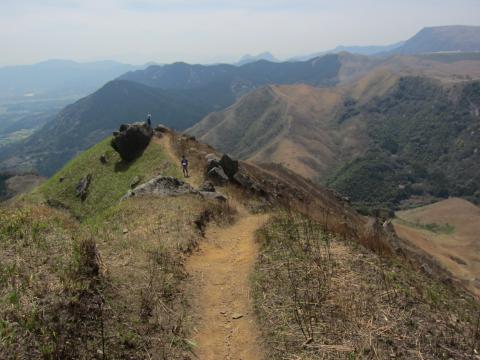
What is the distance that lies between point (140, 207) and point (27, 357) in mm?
13202

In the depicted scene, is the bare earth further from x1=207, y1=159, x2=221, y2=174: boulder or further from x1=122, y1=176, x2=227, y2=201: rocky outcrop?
x1=122, y1=176, x2=227, y2=201: rocky outcrop

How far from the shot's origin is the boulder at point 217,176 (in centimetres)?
3316

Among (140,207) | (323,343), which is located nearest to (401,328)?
(323,343)

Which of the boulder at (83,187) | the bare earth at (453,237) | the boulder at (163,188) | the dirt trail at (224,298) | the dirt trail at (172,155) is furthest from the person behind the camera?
the bare earth at (453,237)

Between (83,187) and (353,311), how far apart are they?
3746cm

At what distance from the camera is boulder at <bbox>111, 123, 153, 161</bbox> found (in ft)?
143

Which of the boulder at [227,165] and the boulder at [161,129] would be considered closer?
the boulder at [227,165]

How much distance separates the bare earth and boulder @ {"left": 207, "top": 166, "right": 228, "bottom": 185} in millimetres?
37177

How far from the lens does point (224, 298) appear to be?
39.3ft

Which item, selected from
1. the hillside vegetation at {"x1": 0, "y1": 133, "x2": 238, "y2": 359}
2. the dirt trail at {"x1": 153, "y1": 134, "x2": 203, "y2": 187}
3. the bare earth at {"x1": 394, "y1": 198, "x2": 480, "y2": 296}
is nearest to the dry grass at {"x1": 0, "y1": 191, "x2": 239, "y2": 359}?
the hillside vegetation at {"x1": 0, "y1": 133, "x2": 238, "y2": 359}

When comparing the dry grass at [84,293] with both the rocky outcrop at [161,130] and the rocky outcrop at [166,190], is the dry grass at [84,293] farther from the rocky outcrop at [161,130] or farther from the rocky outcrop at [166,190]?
the rocky outcrop at [161,130]

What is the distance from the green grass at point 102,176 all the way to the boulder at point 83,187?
38cm

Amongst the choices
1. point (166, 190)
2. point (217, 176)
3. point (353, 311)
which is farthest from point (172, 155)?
point (353, 311)

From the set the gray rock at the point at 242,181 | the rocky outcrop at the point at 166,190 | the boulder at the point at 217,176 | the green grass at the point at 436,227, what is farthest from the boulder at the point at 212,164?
the green grass at the point at 436,227
